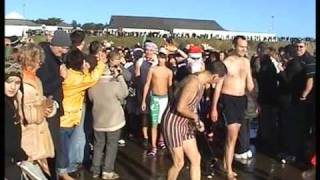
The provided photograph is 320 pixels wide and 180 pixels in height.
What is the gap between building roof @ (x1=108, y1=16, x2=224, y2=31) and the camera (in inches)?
4525

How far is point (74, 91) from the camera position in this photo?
7613 mm

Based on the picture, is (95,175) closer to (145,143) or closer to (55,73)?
(55,73)

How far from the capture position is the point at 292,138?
9492 millimetres

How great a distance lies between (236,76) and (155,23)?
359 feet

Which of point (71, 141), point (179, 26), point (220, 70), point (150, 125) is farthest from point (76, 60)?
point (179, 26)

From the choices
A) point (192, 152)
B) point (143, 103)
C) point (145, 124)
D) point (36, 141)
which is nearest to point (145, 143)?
point (145, 124)

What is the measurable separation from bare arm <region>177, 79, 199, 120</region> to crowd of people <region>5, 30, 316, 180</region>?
0.01 metres

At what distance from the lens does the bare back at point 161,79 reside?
9797 mm

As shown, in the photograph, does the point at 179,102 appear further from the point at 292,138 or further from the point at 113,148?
the point at 292,138

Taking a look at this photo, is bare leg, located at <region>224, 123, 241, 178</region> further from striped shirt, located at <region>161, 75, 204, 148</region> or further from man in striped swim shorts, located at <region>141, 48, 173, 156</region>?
man in striped swim shorts, located at <region>141, 48, 173, 156</region>

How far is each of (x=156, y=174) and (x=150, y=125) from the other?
2040 mm

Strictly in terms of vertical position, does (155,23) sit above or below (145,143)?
below

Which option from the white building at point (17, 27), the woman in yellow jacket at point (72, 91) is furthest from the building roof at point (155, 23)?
the woman in yellow jacket at point (72, 91)

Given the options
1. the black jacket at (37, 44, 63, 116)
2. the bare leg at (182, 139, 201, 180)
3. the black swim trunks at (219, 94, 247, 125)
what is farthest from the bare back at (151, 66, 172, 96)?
the bare leg at (182, 139, 201, 180)
